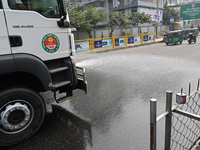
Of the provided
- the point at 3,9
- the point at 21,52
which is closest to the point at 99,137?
the point at 21,52

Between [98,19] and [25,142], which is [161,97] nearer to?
[25,142]

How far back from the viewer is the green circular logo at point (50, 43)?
324cm

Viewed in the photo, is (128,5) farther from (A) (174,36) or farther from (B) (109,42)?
(B) (109,42)

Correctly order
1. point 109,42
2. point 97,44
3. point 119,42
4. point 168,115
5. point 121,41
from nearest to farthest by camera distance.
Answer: point 168,115 < point 97,44 < point 109,42 < point 119,42 < point 121,41

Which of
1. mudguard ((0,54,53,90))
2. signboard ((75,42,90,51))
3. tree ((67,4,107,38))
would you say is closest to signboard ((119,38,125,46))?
tree ((67,4,107,38))

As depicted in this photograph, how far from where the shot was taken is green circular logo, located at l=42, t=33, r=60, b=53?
3244mm

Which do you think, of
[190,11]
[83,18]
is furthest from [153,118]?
[190,11]

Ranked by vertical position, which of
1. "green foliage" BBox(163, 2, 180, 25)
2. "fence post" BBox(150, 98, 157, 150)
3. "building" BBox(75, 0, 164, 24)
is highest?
"building" BBox(75, 0, 164, 24)

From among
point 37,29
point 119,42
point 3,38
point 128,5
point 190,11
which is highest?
point 128,5

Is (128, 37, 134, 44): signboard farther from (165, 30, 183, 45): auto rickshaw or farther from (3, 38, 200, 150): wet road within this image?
(3, 38, 200, 150): wet road

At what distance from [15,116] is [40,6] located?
1.98m

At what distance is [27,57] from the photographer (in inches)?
114

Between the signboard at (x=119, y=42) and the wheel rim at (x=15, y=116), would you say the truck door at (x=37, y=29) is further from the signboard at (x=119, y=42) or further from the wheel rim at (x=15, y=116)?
the signboard at (x=119, y=42)

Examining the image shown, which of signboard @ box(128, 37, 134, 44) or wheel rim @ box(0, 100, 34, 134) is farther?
signboard @ box(128, 37, 134, 44)
